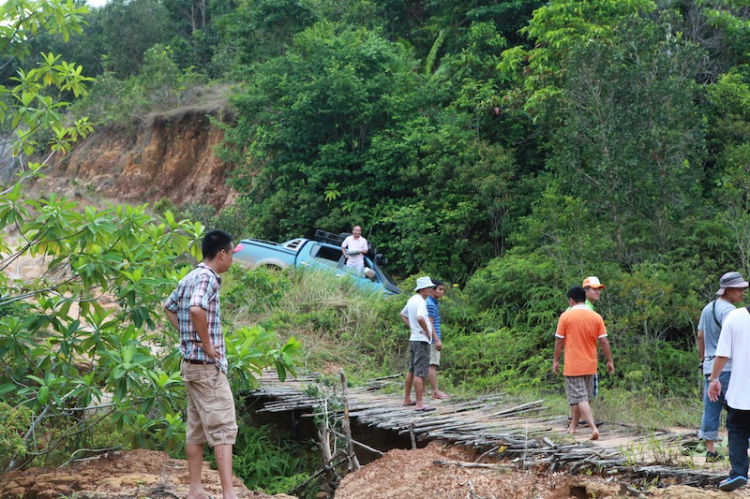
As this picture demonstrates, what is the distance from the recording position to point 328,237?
1858 cm

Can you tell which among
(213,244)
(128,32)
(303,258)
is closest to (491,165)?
(303,258)

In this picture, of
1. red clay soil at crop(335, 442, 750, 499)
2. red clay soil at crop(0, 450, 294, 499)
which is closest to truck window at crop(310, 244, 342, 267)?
red clay soil at crop(335, 442, 750, 499)

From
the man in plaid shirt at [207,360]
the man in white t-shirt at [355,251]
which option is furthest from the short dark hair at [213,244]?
the man in white t-shirt at [355,251]

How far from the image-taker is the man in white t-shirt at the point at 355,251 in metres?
16.4

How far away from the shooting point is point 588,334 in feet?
27.2

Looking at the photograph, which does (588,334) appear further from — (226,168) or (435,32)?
(226,168)

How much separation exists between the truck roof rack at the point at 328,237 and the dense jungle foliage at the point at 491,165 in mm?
569

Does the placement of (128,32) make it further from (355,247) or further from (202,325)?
(202,325)

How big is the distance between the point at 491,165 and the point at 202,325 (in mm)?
13056

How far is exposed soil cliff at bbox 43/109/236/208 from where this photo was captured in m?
27.5

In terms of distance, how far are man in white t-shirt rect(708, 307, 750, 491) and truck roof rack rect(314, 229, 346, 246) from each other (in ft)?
40.9

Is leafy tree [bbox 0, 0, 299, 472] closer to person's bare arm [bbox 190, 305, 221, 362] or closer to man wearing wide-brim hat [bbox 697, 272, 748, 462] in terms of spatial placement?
person's bare arm [bbox 190, 305, 221, 362]

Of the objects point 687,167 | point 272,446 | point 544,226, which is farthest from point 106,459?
point 687,167

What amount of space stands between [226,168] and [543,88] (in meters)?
13.3
